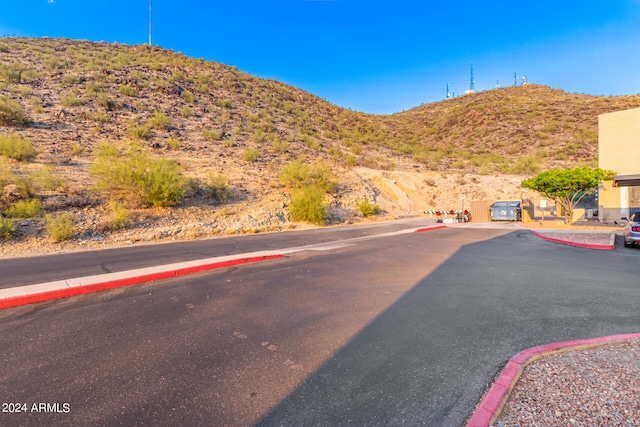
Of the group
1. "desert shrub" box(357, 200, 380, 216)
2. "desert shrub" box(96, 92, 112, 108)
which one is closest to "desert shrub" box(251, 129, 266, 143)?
"desert shrub" box(96, 92, 112, 108)

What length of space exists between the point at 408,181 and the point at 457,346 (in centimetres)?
3401

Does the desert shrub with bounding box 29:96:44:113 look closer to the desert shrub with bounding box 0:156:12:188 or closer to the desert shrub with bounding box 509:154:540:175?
the desert shrub with bounding box 0:156:12:188

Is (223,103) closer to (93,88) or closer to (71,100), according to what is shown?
(93,88)

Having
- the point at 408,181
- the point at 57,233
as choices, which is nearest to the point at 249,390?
the point at 57,233

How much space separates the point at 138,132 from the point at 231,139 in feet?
29.1

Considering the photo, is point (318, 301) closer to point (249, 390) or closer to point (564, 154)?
point (249, 390)

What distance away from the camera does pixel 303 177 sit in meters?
26.2

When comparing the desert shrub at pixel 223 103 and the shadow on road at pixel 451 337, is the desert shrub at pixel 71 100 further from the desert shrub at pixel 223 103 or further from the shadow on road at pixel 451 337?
the shadow on road at pixel 451 337

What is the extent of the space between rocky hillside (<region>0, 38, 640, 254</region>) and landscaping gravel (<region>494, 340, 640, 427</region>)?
16.0 metres

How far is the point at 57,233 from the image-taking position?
44.1 ft

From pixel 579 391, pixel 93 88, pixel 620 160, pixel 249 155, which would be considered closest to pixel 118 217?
pixel 249 155

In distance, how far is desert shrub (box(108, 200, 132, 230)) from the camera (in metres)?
15.7

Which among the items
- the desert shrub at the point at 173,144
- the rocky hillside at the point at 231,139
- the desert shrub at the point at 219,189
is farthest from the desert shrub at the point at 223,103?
the desert shrub at the point at 219,189

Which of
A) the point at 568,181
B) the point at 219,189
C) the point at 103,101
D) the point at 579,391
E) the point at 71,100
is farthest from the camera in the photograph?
the point at 103,101
